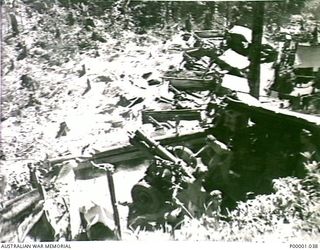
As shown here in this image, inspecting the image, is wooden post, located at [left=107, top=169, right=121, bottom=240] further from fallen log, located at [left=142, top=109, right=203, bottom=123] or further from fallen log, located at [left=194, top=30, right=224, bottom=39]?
fallen log, located at [left=194, top=30, right=224, bottom=39]

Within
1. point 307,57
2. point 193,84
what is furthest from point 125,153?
point 307,57

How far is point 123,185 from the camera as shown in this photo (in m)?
1.19

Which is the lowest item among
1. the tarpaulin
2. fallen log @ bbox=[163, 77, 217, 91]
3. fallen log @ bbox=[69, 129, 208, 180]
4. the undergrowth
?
the undergrowth

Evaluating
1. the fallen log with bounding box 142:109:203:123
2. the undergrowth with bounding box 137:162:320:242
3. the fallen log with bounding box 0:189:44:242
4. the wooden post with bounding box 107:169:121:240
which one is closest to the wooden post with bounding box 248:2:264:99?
the fallen log with bounding box 142:109:203:123

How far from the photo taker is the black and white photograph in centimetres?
118

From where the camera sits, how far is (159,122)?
3.99 ft

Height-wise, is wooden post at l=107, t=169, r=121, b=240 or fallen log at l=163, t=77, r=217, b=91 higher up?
fallen log at l=163, t=77, r=217, b=91

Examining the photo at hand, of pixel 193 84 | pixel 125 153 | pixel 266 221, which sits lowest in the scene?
pixel 266 221

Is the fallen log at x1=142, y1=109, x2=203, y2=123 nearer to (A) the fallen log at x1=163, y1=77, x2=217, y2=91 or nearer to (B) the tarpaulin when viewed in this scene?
(A) the fallen log at x1=163, y1=77, x2=217, y2=91

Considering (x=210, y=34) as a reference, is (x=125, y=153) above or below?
below

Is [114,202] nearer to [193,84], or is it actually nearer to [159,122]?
[159,122]

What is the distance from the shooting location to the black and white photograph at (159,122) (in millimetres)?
1181

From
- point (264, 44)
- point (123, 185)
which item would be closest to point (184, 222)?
point (123, 185)

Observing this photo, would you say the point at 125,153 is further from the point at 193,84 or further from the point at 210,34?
the point at 210,34
